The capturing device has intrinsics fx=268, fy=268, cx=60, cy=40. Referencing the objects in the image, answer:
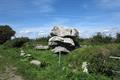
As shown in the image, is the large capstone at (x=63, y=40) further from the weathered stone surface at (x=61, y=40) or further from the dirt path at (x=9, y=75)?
the dirt path at (x=9, y=75)

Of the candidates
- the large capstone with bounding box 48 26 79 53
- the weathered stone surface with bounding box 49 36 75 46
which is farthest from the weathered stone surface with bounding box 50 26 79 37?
the weathered stone surface with bounding box 49 36 75 46

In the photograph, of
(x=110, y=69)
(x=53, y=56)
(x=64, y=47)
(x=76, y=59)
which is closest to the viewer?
(x=110, y=69)

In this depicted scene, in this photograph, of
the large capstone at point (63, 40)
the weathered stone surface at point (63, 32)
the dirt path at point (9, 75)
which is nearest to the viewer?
the dirt path at point (9, 75)

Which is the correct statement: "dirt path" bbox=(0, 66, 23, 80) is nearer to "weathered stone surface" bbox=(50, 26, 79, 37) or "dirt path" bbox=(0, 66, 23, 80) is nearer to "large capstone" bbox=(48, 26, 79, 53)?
"large capstone" bbox=(48, 26, 79, 53)

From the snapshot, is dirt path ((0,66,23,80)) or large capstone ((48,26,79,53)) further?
large capstone ((48,26,79,53))

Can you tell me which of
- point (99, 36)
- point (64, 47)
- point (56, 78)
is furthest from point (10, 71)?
point (99, 36)

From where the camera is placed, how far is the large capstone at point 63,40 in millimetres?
22578

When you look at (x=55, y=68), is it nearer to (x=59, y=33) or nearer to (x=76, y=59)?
(x=76, y=59)

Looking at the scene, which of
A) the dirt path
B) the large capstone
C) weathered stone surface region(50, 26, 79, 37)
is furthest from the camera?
weathered stone surface region(50, 26, 79, 37)

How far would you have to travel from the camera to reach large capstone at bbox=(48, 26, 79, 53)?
889 inches

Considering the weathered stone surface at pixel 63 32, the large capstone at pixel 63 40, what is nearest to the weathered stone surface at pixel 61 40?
the large capstone at pixel 63 40

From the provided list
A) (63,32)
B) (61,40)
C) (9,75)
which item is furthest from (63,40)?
(9,75)

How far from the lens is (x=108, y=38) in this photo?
1103 inches

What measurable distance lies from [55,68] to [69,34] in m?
8.94
